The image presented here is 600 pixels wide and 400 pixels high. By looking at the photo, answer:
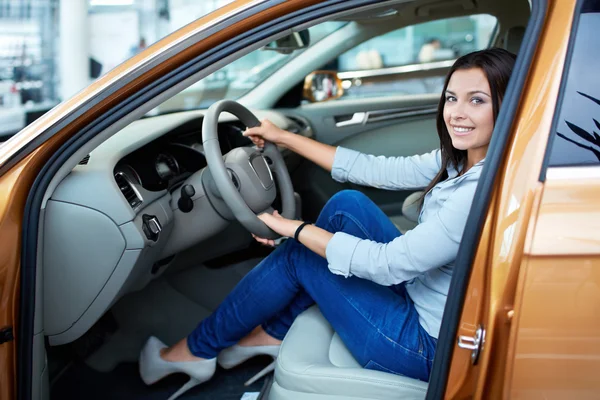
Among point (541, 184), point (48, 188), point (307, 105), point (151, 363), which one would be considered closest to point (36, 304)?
point (48, 188)

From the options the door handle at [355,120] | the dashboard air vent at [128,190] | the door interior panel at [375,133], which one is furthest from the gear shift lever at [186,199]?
the door handle at [355,120]

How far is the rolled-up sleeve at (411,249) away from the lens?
54.4 inches

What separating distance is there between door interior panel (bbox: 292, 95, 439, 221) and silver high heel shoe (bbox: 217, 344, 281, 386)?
103 cm

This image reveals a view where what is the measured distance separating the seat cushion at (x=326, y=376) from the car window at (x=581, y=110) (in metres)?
0.64

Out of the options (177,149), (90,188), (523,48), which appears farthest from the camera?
(177,149)

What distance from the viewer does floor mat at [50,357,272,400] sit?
211cm

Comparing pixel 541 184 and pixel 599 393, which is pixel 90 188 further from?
pixel 599 393

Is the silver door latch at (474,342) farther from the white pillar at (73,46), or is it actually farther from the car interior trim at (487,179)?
the white pillar at (73,46)

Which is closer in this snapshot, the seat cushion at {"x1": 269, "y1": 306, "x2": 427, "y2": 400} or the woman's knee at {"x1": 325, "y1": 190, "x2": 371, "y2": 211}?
the seat cushion at {"x1": 269, "y1": 306, "x2": 427, "y2": 400}

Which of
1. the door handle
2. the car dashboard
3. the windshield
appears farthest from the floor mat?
the door handle

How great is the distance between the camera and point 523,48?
4.00ft

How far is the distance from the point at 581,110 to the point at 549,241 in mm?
235

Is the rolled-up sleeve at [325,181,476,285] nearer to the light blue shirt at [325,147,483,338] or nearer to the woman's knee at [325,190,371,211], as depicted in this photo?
the light blue shirt at [325,147,483,338]

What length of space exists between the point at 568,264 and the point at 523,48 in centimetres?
41
